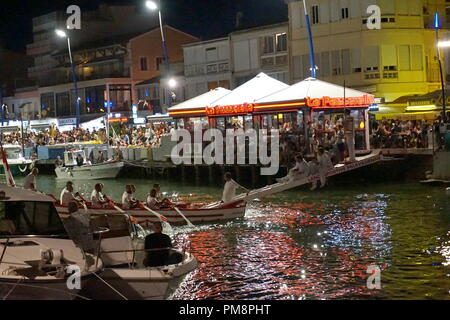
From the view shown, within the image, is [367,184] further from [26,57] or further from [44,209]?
[26,57]

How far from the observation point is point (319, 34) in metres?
51.4

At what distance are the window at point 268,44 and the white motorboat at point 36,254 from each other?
42.2 meters

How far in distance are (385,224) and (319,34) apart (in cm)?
2837

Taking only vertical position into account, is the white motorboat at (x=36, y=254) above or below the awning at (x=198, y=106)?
below

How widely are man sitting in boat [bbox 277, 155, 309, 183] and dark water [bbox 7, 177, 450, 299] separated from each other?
1.24m

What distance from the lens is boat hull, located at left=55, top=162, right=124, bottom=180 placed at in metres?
49.9

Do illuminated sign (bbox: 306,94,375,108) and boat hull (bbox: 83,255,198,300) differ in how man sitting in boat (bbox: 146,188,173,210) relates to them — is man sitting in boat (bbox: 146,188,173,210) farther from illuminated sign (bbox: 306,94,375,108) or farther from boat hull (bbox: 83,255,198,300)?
boat hull (bbox: 83,255,198,300)

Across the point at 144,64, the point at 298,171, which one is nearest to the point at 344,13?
the point at 298,171

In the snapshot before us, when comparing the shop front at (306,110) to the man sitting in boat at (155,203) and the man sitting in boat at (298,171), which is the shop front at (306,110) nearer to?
the man sitting in boat at (298,171)

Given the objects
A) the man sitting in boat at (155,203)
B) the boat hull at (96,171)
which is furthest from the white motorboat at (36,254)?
the boat hull at (96,171)

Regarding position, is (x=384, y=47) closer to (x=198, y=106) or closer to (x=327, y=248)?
(x=198, y=106)

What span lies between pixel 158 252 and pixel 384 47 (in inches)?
1462

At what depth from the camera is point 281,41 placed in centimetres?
5522

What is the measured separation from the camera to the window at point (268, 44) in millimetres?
55906
